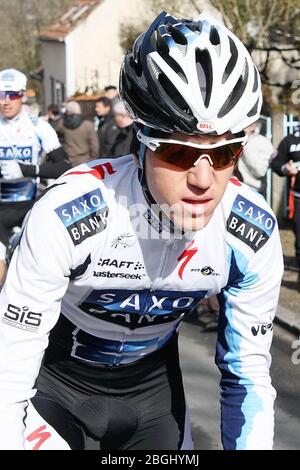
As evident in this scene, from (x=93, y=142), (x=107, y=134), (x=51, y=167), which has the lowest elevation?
(x=93, y=142)

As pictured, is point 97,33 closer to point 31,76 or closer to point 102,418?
point 31,76

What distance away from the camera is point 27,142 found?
929cm

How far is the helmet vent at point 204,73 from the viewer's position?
2.75m

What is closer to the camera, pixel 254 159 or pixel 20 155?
pixel 20 155

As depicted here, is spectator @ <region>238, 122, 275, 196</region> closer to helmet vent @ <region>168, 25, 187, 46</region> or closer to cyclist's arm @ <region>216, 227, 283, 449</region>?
cyclist's arm @ <region>216, 227, 283, 449</region>

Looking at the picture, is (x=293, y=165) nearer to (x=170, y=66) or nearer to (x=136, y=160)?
(x=136, y=160)

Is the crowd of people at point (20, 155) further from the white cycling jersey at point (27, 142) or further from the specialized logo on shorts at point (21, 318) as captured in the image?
the specialized logo on shorts at point (21, 318)

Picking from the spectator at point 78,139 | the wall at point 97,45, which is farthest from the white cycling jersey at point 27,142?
the wall at point 97,45

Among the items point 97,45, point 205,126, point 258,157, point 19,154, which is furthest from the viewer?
point 97,45

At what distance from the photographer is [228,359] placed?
3123mm

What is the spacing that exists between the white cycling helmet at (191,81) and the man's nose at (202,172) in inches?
3.4

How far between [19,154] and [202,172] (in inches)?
265

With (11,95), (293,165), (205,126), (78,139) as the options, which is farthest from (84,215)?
(78,139)

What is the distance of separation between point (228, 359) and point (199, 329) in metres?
6.36
